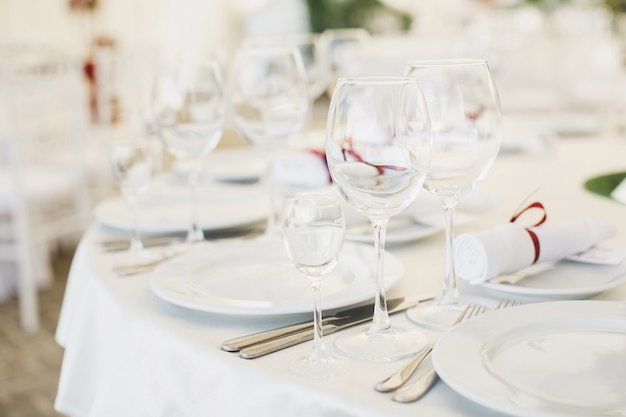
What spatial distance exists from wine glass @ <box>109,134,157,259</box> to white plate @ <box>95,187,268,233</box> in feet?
0.21

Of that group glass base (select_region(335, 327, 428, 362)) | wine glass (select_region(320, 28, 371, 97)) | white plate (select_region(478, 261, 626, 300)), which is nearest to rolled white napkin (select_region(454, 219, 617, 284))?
white plate (select_region(478, 261, 626, 300))

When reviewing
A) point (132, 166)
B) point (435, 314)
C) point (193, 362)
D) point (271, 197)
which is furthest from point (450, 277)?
point (132, 166)

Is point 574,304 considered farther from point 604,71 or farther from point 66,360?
point 604,71

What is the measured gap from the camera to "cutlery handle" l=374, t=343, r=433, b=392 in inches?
25.2

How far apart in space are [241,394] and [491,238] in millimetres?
337

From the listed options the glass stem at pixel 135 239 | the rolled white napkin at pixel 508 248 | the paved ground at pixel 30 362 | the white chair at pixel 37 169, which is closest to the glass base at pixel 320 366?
the rolled white napkin at pixel 508 248

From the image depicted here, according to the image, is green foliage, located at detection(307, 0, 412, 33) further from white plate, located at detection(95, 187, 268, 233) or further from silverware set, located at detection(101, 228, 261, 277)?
silverware set, located at detection(101, 228, 261, 277)

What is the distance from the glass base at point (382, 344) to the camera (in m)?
0.71

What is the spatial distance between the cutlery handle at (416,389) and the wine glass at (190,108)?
547mm

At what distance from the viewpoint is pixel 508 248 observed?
34.3 inches

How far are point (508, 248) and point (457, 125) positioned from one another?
6.1 inches

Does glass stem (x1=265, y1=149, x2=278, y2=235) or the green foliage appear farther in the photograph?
the green foliage

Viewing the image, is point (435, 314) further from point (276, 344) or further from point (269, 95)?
point (269, 95)

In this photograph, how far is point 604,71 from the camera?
2.82m
